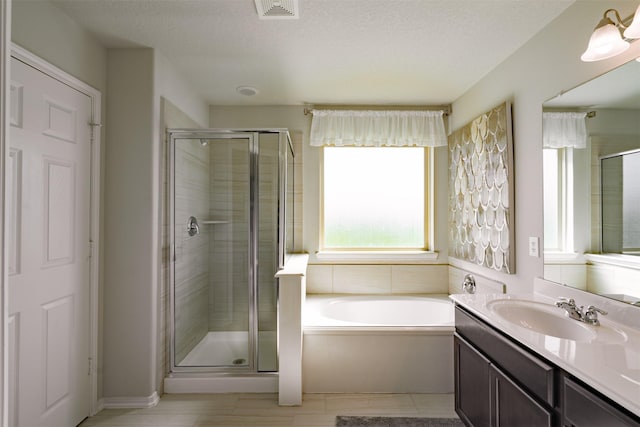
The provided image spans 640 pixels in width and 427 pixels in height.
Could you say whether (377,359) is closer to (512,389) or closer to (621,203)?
(512,389)

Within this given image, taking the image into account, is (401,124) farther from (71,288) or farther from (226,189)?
(71,288)

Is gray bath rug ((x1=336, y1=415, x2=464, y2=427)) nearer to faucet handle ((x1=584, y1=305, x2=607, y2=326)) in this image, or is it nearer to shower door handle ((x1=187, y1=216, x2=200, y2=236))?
faucet handle ((x1=584, y1=305, x2=607, y2=326))

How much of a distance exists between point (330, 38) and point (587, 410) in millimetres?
2115

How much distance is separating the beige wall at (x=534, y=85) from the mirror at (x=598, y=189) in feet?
0.31

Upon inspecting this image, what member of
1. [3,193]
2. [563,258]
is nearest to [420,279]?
[563,258]

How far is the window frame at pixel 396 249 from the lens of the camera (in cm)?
348

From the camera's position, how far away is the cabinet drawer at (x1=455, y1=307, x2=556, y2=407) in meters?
1.22

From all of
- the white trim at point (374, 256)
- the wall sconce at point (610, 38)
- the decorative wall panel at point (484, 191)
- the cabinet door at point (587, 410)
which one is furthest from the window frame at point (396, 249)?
the cabinet door at point (587, 410)

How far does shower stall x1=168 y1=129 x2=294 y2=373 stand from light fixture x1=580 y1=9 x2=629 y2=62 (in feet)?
5.92

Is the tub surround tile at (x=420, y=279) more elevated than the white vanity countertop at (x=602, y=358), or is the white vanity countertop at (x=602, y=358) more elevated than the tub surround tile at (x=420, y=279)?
the white vanity countertop at (x=602, y=358)

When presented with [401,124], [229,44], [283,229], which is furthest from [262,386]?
[401,124]

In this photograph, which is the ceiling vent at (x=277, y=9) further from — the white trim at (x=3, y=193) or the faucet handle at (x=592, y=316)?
the faucet handle at (x=592, y=316)

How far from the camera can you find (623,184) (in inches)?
60.5

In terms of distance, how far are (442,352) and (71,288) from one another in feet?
7.80
